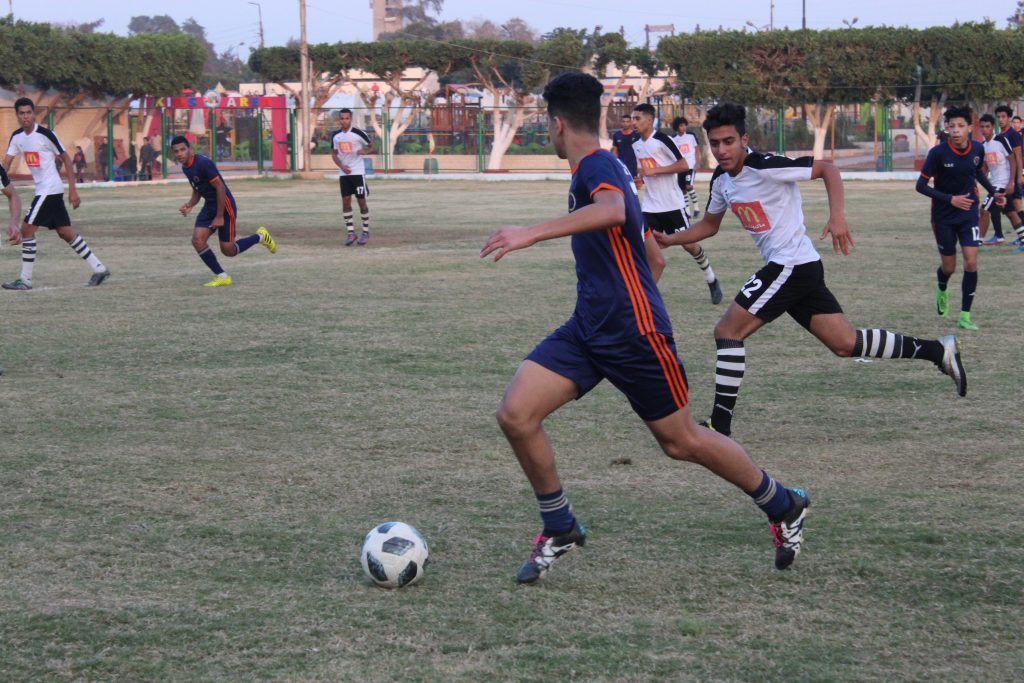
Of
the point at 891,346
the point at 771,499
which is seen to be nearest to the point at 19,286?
the point at 891,346

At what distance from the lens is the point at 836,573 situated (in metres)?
4.93

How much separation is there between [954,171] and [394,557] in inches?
329

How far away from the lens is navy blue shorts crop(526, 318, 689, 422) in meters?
4.66

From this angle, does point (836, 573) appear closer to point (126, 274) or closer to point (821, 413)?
point (821, 413)

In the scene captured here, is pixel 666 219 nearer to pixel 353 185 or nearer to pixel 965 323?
pixel 965 323

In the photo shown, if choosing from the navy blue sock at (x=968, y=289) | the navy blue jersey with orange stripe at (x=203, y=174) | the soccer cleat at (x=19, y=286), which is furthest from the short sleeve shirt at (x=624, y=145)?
the soccer cleat at (x=19, y=286)

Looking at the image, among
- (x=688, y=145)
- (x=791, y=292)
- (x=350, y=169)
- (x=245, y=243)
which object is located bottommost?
(x=245, y=243)

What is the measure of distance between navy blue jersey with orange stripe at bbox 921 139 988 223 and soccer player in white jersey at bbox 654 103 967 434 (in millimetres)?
4130

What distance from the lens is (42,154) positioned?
1452 cm

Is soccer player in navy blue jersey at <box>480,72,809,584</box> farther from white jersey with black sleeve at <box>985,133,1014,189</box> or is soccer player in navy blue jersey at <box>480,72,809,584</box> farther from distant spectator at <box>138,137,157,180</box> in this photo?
distant spectator at <box>138,137,157,180</box>

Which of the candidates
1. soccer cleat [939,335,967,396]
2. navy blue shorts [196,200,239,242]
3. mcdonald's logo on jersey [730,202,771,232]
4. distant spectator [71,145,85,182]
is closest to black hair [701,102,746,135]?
mcdonald's logo on jersey [730,202,771,232]

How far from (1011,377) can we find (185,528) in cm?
602

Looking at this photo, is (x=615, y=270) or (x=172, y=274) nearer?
(x=615, y=270)

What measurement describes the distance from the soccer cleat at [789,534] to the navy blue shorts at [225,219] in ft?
35.8
